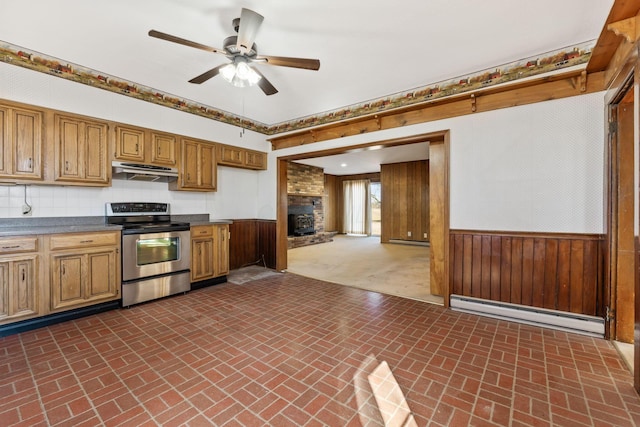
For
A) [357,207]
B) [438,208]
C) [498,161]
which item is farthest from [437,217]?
[357,207]

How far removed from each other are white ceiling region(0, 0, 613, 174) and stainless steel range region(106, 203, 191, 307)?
5.69 ft

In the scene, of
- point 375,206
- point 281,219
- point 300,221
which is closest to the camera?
point 281,219

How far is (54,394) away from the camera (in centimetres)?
176

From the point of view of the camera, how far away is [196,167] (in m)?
4.23

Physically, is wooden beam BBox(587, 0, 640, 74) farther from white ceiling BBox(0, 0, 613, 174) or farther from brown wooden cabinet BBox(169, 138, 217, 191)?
brown wooden cabinet BBox(169, 138, 217, 191)

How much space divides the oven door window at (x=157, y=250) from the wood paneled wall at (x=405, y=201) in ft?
21.8

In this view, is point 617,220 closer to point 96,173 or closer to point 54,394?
point 54,394

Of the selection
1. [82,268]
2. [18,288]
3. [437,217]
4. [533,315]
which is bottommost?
[533,315]

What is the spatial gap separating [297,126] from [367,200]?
20.9 feet

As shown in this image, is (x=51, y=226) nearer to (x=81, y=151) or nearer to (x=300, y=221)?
(x=81, y=151)

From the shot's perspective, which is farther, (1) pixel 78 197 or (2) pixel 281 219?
(2) pixel 281 219

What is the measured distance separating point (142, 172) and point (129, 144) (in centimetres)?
40

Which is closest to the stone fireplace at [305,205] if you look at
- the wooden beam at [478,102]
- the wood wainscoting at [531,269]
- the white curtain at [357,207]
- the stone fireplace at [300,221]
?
the stone fireplace at [300,221]

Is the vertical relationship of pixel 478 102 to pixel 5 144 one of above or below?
above
